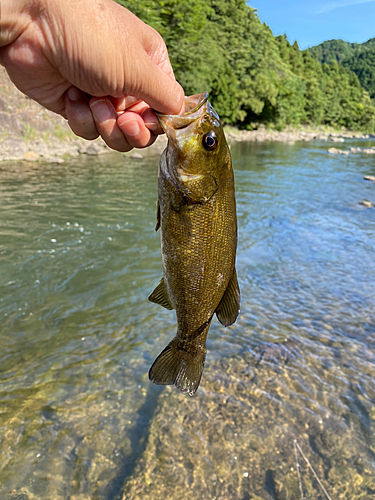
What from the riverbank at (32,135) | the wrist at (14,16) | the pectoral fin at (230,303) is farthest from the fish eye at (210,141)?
the riverbank at (32,135)

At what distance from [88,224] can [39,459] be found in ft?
26.6

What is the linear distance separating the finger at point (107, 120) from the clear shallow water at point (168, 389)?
130 inches

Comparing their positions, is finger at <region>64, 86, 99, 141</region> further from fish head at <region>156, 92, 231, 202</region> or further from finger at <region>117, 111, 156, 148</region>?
fish head at <region>156, 92, 231, 202</region>

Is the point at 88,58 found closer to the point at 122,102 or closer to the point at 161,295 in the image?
the point at 122,102

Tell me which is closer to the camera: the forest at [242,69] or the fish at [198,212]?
the fish at [198,212]

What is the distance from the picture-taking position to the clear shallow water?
368 cm

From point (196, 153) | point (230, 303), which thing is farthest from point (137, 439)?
point (196, 153)

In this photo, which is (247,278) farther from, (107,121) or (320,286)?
(107,121)

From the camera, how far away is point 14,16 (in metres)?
1.86

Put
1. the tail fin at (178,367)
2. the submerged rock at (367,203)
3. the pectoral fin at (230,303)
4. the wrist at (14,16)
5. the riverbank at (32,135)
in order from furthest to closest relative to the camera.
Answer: the riverbank at (32,135) < the submerged rock at (367,203) < the tail fin at (178,367) < the pectoral fin at (230,303) < the wrist at (14,16)

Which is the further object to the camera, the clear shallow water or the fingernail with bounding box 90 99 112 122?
the clear shallow water

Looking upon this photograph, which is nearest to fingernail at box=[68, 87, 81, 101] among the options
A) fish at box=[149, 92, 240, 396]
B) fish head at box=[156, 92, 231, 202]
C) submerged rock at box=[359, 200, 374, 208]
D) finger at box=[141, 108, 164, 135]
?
finger at box=[141, 108, 164, 135]

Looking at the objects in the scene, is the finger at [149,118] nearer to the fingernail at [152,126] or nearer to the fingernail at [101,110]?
the fingernail at [152,126]

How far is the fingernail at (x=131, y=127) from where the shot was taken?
2.67m
